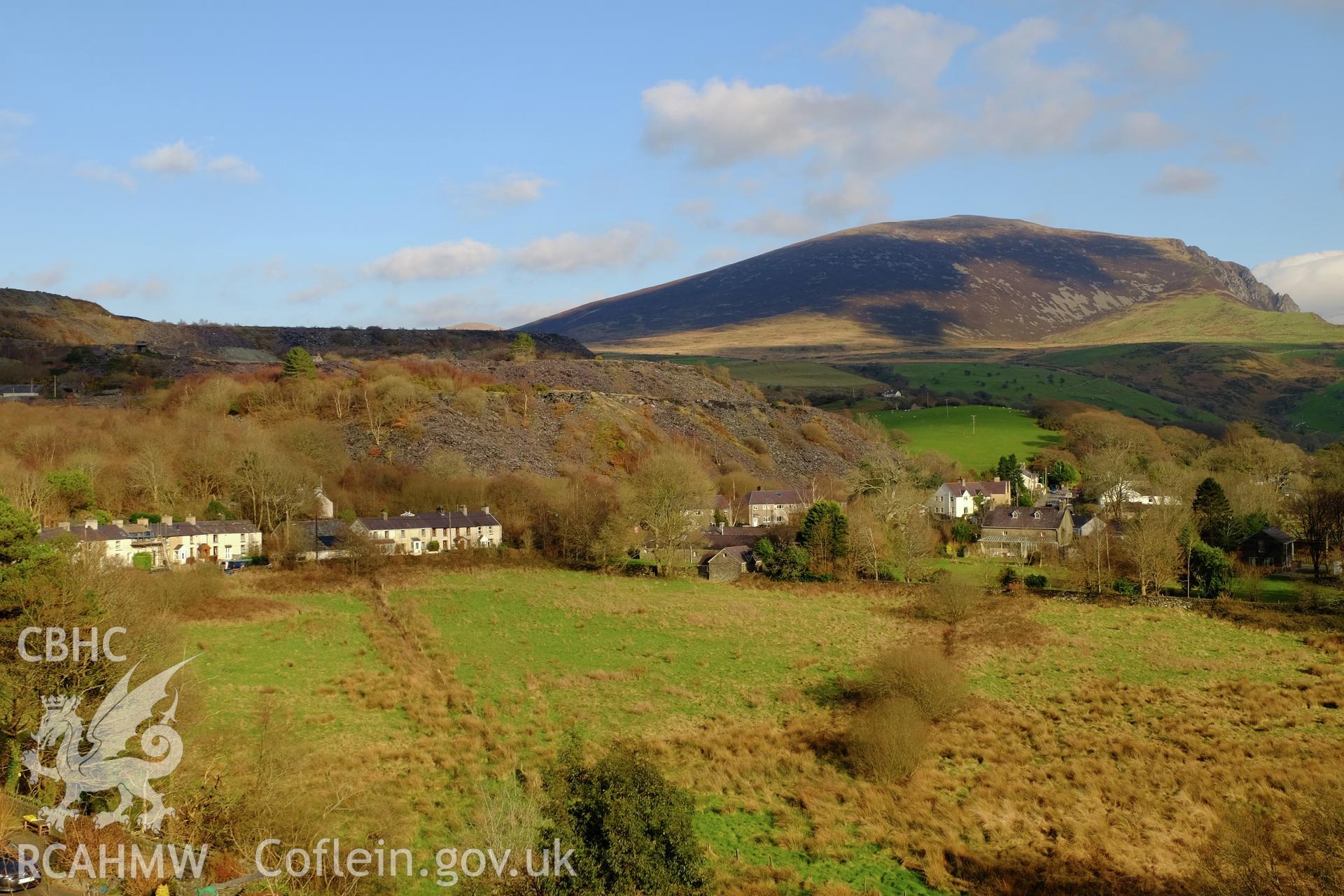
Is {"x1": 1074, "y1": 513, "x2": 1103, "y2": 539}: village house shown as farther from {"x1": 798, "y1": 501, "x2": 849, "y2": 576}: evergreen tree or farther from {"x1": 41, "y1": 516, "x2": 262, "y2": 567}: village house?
{"x1": 41, "y1": 516, "x2": 262, "y2": 567}: village house

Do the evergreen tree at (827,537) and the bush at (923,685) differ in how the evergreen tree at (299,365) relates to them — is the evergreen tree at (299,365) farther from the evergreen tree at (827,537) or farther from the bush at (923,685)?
the bush at (923,685)

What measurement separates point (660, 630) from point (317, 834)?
19.2 meters

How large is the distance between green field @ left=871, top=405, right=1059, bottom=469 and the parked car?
7310 centimetres

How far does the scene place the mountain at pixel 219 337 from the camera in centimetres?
10162

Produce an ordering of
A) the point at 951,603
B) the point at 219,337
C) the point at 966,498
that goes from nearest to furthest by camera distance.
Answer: the point at 951,603 → the point at 966,498 → the point at 219,337

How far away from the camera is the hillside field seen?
16875 millimetres

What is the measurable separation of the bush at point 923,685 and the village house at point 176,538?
28.6 meters

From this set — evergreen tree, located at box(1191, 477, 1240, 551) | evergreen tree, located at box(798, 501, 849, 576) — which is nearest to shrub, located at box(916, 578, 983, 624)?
evergreen tree, located at box(798, 501, 849, 576)

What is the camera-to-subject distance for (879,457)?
229 feet

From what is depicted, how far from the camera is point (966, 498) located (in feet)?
200

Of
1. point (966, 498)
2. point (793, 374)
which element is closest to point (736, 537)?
point (966, 498)

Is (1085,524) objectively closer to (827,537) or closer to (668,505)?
(827,537)

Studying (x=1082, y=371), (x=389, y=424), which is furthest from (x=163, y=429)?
(x=1082, y=371)

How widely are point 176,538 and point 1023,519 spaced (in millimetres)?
42862
